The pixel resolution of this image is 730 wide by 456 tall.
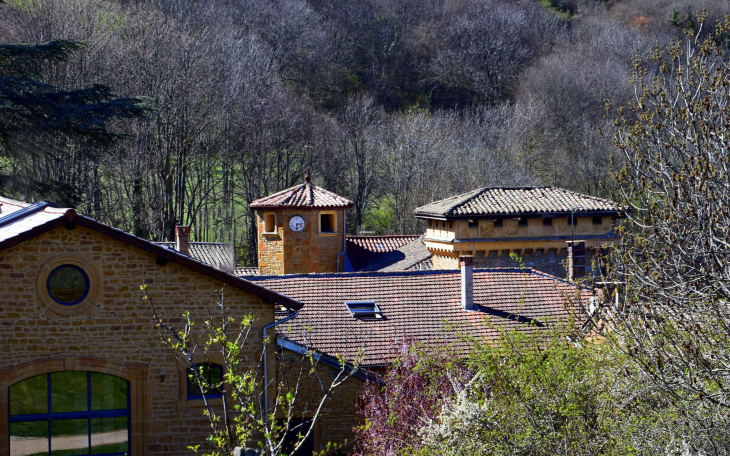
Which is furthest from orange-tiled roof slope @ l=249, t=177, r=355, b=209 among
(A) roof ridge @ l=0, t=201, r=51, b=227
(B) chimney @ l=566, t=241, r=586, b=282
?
(A) roof ridge @ l=0, t=201, r=51, b=227

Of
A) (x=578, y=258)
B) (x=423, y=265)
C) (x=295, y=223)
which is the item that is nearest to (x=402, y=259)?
(x=423, y=265)

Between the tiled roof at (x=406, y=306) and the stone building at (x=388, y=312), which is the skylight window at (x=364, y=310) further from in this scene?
the tiled roof at (x=406, y=306)

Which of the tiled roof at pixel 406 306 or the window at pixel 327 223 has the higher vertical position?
the window at pixel 327 223

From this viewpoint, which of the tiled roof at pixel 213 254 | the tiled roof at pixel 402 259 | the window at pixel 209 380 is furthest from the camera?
the tiled roof at pixel 213 254

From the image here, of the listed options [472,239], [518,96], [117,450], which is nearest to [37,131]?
[117,450]

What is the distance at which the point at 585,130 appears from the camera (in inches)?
1708

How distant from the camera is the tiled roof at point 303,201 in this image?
25.6 metres

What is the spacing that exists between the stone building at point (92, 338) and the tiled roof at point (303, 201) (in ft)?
44.6

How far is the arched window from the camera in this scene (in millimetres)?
11250

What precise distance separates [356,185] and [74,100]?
79.9ft

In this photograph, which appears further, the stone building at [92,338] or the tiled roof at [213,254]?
the tiled roof at [213,254]

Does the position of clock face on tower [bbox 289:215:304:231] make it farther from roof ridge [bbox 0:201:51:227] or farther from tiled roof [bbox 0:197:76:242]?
roof ridge [bbox 0:201:51:227]

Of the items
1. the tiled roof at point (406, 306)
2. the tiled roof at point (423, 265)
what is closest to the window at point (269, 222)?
the tiled roof at point (423, 265)

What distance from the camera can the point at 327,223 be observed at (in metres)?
26.4
